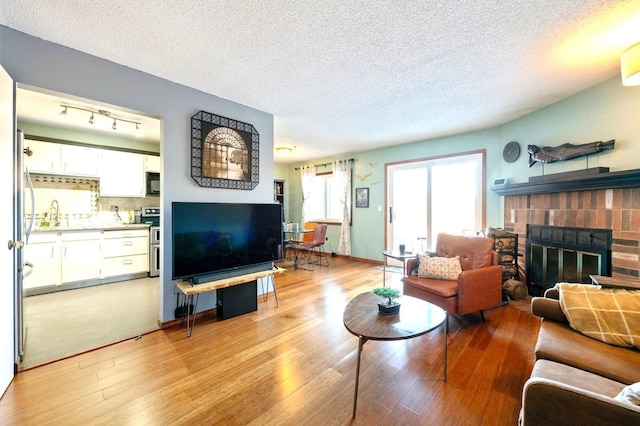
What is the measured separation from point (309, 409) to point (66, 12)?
9.97 ft

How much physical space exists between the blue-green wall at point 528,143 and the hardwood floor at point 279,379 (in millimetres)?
1930

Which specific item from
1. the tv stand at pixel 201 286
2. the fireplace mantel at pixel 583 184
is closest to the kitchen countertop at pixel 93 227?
the tv stand at pixel 201 286

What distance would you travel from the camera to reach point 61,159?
395 centimetres

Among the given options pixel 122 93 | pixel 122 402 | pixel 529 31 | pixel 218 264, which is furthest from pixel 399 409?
pixel 122 93

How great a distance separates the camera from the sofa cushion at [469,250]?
9.40ft

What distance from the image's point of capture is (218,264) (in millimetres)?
2730

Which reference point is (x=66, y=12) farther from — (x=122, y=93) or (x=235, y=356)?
(x=235, y=356)

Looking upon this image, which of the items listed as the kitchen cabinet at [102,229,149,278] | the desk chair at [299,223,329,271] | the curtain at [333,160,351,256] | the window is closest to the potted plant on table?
the desk chair at [299,223,329,271]

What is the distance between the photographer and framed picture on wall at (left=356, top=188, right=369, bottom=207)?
5797 mm

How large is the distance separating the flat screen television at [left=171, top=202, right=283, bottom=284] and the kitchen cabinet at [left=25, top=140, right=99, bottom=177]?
299cm

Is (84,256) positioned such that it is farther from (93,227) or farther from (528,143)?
(528,143)

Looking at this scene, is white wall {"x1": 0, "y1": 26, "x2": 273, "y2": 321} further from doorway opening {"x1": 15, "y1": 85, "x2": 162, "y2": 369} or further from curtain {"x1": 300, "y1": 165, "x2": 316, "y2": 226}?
curtain {"x1": 300, "y1": 165, "x2": 316, "y2": 226}

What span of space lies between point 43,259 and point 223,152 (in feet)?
10.0

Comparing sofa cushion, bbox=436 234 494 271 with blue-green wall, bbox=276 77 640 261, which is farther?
sofa cushion, bbox=436 234 494 271
